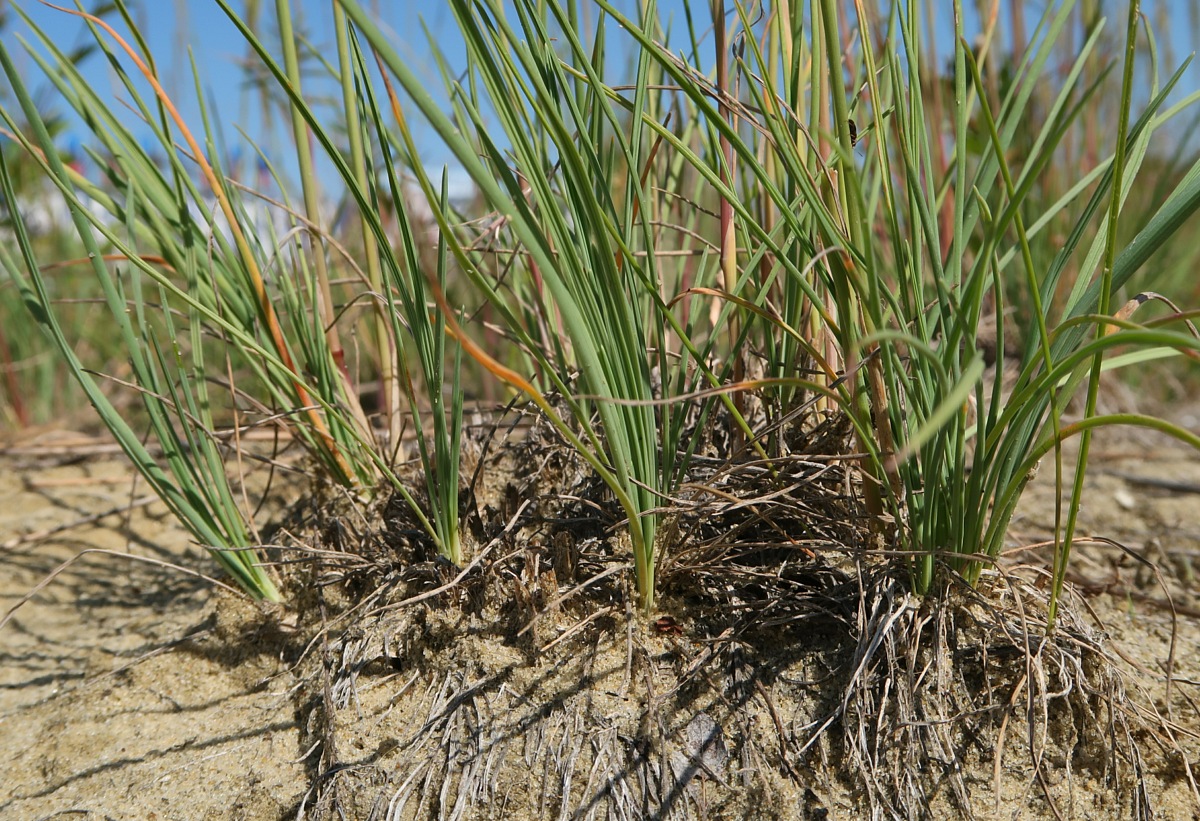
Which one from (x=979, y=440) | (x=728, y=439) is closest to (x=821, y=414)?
(x=728, y=439)

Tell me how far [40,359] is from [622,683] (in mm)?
1933

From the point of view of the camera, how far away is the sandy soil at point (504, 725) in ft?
2.27

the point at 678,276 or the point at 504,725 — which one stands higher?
the point at 678,276

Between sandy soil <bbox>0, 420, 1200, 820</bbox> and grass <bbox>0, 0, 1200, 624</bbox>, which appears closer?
grass <bbox>0, 0, 1200, 624</bbox>

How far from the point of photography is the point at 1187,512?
132 cm

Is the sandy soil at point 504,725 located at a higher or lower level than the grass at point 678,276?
lower

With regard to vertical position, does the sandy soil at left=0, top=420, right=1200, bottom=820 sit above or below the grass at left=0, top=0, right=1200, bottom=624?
below

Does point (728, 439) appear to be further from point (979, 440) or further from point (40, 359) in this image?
point (40, 359)

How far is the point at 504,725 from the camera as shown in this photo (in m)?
0.74

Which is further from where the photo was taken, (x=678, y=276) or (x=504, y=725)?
(x=678, y=276)

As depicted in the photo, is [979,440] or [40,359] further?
Result: [40,359]

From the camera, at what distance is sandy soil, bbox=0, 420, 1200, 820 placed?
691mm

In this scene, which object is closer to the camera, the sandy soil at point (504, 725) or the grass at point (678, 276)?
the grass at point (678, 276)

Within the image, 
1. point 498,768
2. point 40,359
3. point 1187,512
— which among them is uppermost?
point 40,359
